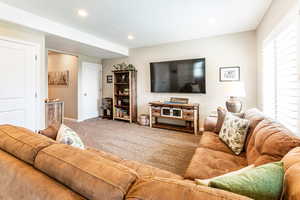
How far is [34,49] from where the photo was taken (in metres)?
3.05

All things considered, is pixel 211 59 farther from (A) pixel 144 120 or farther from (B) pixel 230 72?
(A) pixel 144 120

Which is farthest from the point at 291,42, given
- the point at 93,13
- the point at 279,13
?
the point at 93,13

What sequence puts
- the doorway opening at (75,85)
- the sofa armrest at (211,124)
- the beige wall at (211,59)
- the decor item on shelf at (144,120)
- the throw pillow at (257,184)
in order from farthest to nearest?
the doorway opening at (75,85) → the decor item on shelf at (144,120) → the beige wall at (211,59) → the sofa armrest at (211,124) → the throw pillow at (257,184)

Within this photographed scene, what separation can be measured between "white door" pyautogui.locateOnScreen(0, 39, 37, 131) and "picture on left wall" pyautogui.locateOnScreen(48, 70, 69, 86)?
8.42 ft

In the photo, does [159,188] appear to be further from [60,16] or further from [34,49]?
[34,49]

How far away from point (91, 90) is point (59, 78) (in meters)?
1.27

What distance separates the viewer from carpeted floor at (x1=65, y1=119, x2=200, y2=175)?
254cm

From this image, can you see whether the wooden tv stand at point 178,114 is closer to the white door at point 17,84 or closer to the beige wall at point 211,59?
the beige wall at point 211,59

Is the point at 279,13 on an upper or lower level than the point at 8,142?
upper

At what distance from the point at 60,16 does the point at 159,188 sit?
Result: 11.3 feet

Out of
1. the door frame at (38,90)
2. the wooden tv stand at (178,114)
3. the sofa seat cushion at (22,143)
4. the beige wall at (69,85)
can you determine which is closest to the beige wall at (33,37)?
the door frame at (38,90)

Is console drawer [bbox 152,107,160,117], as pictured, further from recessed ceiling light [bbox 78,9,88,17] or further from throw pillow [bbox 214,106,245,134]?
recessed ceiling light [bbox 78,9,88,17]

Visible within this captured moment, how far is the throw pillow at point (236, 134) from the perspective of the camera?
6.07 ft

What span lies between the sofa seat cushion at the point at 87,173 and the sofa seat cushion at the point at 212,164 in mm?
858
